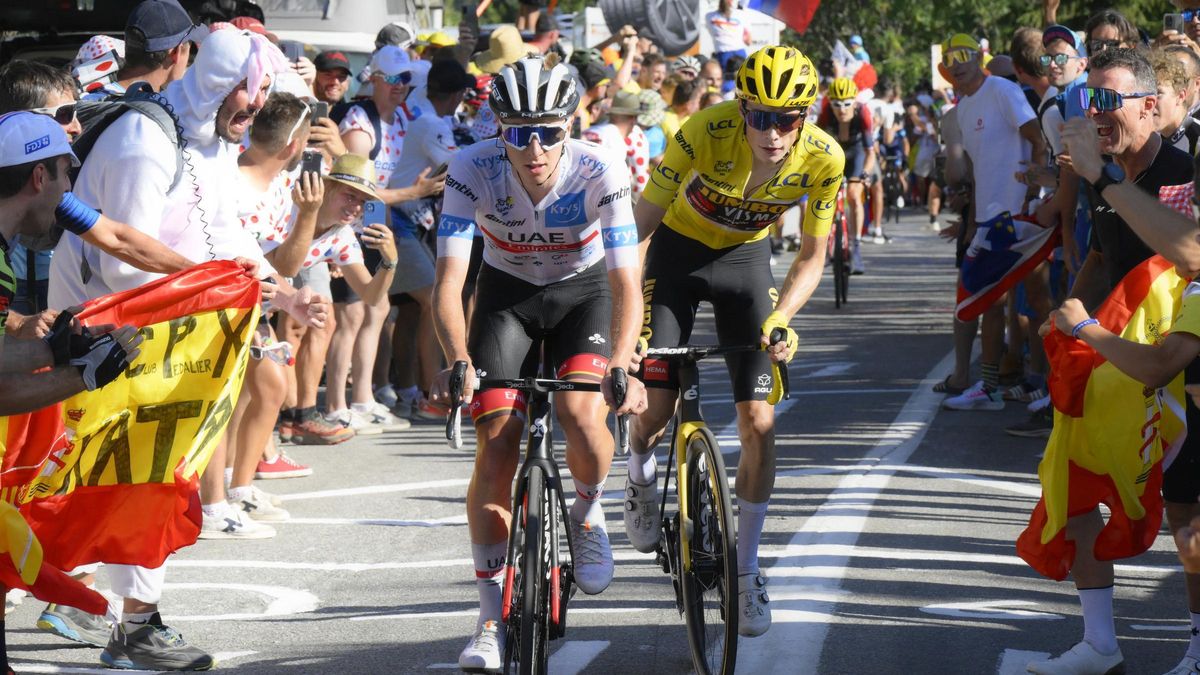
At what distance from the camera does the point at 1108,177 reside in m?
5.42

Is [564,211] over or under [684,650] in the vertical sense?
over

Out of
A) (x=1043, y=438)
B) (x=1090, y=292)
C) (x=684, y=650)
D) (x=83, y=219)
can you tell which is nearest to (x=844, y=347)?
(x=1043, y=438)

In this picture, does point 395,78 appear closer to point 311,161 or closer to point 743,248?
point 311,161

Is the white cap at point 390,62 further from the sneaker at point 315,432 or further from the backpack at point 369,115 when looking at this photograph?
the sneaker at point 315,432

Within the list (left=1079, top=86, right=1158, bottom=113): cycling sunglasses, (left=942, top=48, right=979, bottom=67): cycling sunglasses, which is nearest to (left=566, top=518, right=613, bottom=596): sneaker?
(left=1079, top=86, right=1158, bottom=113): cycling sunglasses

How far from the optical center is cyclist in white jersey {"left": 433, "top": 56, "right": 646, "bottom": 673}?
18.3 feet

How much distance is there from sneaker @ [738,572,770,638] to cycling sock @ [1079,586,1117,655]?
1156 millimetres

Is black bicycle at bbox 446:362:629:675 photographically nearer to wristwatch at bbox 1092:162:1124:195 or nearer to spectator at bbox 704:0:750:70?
wristwatch at bbox 1092:162:1124:195

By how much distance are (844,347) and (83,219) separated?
1035cm

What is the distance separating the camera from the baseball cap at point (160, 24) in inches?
300

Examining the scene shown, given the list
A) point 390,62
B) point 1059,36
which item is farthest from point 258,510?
point 1059,36

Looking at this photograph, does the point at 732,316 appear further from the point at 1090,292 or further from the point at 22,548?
the point at 22,548

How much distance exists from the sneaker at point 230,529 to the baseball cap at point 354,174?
1930mm

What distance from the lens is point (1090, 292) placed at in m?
Answer: 7.36
